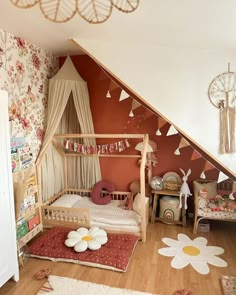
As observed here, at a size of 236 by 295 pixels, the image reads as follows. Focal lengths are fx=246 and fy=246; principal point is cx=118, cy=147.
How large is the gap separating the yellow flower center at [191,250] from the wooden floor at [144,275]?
0.27m

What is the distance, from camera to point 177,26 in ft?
7.22

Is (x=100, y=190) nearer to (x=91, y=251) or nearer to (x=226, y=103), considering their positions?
(x=91, y=251)

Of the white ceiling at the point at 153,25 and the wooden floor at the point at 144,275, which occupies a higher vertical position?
the white ceiling at the point at 153,25

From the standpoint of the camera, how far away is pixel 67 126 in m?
4.02

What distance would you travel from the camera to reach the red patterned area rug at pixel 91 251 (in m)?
2.67

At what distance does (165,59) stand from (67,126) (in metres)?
2.03

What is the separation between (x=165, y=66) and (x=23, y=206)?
236 centimetres

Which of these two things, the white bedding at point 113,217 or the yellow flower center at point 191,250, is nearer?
the yellow flower center at point 191,250

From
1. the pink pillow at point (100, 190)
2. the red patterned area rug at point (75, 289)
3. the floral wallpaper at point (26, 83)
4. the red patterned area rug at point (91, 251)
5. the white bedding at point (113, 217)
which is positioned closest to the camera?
the red patterned area rug at point (75, 289)

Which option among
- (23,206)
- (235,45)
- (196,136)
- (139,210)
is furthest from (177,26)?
(23,206)

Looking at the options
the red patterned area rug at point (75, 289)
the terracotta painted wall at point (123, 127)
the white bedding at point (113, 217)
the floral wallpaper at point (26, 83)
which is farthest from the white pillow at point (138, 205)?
the floral wallpaper at point (26, 83)

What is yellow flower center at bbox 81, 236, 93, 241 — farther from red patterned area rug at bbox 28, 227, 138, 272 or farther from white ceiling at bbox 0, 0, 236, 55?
white ceiling at bbox 0, 0, 236, 55

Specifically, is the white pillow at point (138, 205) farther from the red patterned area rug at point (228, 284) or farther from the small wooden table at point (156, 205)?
the red patterned area rug at point (228, 284)

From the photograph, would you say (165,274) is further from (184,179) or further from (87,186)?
(87,186)
